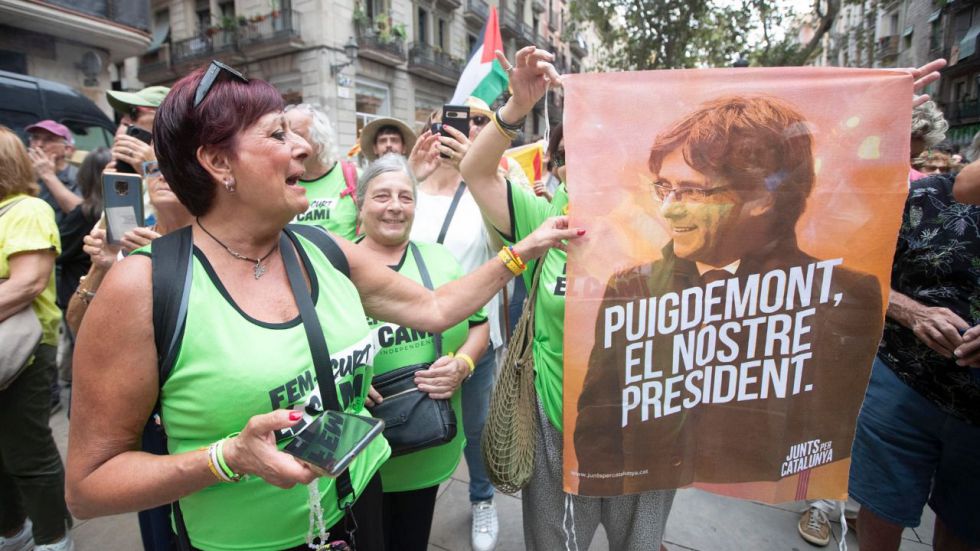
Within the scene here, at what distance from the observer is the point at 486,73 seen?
2.87 meters

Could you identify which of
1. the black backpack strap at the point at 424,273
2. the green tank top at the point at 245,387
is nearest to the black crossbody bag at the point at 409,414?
the black backpack strap at the point at 424,273

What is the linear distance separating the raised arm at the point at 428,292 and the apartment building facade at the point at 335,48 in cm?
1549

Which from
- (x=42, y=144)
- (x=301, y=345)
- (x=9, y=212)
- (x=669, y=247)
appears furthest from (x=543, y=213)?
(x=42, y=144)

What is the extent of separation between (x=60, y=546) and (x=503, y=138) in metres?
2.86

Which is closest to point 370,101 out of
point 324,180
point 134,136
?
point 324,180

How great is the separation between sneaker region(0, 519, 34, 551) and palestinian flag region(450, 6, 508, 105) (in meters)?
3.13

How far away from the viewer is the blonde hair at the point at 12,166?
7.02ft

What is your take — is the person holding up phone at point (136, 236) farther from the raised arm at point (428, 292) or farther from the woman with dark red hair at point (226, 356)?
the raised arm at point (428, 292)

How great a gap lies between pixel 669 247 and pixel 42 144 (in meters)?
→ 4.84

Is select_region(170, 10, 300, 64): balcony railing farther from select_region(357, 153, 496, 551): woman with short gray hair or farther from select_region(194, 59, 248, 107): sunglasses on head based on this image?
select_region(194, 59, 248, 107): sunglasses on head

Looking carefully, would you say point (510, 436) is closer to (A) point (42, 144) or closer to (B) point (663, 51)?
(A) point (42, 144)

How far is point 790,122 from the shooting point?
4.24ft

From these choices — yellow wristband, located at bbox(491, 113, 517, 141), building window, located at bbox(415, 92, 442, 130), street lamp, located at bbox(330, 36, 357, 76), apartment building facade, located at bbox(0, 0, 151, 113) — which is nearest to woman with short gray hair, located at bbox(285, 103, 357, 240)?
yellow wristband, located at bbox(491, 113, 517, 141)

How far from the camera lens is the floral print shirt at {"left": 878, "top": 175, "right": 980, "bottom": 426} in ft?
5.32
